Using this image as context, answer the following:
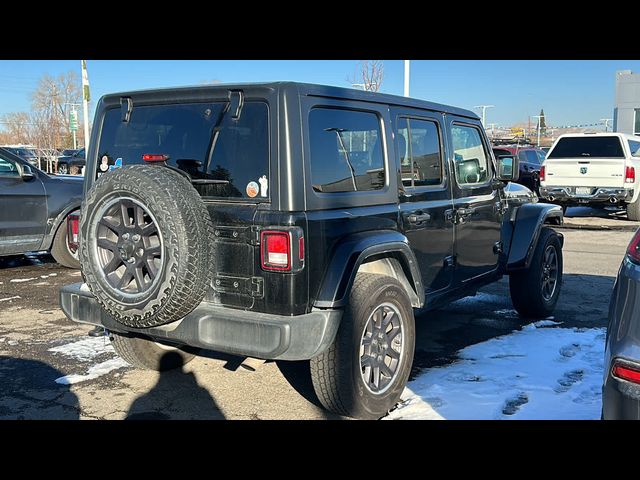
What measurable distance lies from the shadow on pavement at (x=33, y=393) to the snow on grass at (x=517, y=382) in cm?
206

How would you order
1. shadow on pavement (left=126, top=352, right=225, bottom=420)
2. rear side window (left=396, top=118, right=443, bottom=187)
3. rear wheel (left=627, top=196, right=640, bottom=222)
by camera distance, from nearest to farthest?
shadow on pavement (left=126, top=352, right=225, bottom=420) → rear side window (left=396, top=118, right=443, bottom=187) → rear wheel (left=627, top=196, right=640, bottom=222)

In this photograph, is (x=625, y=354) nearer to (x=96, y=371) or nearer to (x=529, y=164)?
(x=96, y=371)

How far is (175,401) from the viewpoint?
3.91 m

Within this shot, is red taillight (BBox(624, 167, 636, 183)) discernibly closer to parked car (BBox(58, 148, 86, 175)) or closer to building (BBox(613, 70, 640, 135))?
parked car (BBox(58, 148, 86, 175))

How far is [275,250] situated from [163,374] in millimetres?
1836

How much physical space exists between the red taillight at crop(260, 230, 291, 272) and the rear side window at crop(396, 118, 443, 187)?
50.7 inches

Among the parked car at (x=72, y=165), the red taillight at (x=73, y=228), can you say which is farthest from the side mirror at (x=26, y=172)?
the parked car at (x=72, y=165)

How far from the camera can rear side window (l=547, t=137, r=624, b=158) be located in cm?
1349

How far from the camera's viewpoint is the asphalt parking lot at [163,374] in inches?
149

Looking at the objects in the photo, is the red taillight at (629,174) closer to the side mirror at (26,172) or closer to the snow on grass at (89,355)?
the side mirror at (26,172)

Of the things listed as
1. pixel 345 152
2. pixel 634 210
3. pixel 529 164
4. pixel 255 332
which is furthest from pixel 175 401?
pixel 529 164

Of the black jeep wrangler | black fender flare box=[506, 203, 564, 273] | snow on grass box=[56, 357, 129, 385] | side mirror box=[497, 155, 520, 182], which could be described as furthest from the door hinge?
snow on grass box=[56, 357, 129, 385]

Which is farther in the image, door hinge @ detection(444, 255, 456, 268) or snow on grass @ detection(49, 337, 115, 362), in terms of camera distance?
snow on grass @ detection(49, 337, 115, 362)

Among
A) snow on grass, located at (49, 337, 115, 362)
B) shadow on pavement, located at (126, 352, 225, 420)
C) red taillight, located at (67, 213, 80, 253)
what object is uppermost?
red taillight, located at (67, 213, 80, 253)
